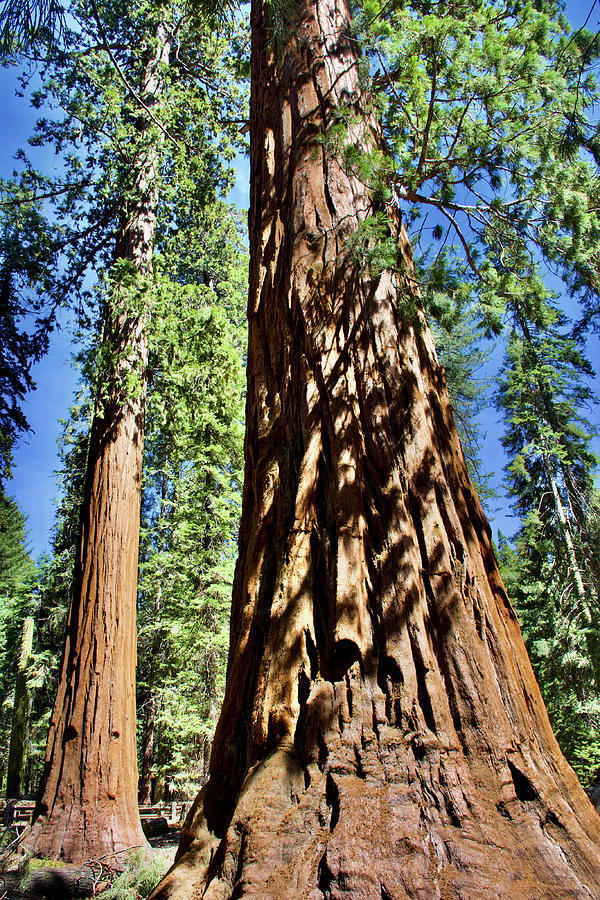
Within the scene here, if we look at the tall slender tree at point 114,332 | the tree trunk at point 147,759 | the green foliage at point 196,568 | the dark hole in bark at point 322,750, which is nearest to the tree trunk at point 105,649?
the tall slender tree at point 114,332

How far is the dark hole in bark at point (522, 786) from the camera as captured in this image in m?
1.38

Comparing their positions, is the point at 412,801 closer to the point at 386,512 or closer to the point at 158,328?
the point at 386,512

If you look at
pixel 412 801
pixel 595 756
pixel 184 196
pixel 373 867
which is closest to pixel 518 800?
pixel 412 801

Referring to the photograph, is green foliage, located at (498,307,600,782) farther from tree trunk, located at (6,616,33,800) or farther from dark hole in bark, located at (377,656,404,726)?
tree trunk, located at (6,616,33,800)

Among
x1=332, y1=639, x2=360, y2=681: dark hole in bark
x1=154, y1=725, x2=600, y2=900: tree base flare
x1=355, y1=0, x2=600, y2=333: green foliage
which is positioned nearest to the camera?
x1=154, y1=725, x2=600, y2=900: tree base flare

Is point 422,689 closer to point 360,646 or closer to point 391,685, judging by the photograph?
point 391,685

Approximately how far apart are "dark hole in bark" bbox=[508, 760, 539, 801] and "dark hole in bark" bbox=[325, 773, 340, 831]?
1.48ft

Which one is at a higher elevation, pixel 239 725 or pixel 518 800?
pixel 239 725

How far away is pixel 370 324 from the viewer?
2.27 m

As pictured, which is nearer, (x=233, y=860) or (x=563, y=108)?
(x=233, y=860)

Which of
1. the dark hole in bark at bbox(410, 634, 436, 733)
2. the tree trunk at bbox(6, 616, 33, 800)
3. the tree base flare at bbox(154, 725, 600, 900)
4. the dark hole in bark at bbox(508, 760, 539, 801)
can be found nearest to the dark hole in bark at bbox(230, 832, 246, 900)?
the tree base flare at bbox(154, 725, 600, 900)

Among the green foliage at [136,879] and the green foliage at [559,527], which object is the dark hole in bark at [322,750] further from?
the green foliage at [559,527]

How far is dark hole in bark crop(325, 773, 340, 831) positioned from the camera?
4.37 feet

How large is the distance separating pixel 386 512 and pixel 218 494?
1347 centimetres
